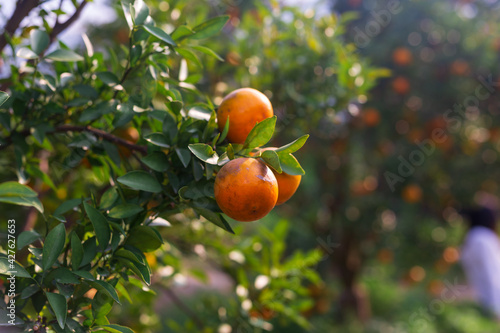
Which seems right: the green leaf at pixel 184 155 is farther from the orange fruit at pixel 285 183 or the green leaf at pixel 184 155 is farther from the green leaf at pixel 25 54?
the green leaf at pixel 25 54

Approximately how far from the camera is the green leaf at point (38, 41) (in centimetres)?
64

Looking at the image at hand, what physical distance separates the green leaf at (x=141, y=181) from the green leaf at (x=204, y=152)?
0.09 m

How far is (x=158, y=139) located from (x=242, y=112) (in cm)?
13

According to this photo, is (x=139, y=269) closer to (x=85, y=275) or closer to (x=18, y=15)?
(x=85, y=275)

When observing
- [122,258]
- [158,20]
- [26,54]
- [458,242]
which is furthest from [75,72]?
[458,242]

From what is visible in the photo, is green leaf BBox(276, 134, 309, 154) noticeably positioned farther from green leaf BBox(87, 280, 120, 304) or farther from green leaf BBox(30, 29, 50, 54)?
green leaf BBox(30, 29, 50, 54)

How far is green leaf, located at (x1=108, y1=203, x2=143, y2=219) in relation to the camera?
0.53 metres

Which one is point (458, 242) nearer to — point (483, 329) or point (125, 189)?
point (483, 329)

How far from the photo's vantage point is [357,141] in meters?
2.65

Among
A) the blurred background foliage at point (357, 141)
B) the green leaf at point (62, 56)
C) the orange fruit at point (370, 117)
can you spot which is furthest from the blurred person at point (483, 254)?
the green leaf at point (62, 56)

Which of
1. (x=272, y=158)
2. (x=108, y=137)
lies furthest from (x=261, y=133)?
(x=108, y=137)

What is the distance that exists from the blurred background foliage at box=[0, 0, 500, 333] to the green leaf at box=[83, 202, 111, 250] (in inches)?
24.3

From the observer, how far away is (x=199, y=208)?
0.53 meters

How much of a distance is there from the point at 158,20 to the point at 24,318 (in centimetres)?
104
